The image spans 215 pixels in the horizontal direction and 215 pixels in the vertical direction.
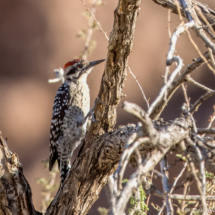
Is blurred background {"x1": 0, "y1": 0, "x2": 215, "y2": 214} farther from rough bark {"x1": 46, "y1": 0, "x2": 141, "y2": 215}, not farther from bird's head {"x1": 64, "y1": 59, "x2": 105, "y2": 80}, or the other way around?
rough bark {"x1": 46, "y1": 0, "x2": 141, "y2": 215}

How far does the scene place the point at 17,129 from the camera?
26.7ft

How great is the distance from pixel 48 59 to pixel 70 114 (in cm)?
460

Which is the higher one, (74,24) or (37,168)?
(74,24)

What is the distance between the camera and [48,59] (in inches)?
325

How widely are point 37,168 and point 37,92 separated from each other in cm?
247

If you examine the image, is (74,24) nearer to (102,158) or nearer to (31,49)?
(31,49)

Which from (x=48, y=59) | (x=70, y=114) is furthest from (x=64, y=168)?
(x=48, y=59)

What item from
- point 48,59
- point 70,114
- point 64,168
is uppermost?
point 48,59

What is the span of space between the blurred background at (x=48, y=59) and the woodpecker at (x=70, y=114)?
12.4 feet

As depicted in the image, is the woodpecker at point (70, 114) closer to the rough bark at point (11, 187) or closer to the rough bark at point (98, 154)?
the rough bark at point (98, 154)

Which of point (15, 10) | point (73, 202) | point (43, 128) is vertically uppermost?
point (15, 10)

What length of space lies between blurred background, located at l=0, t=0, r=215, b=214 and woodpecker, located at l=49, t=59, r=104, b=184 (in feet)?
12.4

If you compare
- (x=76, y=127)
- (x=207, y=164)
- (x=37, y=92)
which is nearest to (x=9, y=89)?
(x=37, y=92)

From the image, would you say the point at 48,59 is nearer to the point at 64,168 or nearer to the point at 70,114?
the point at 70,114
